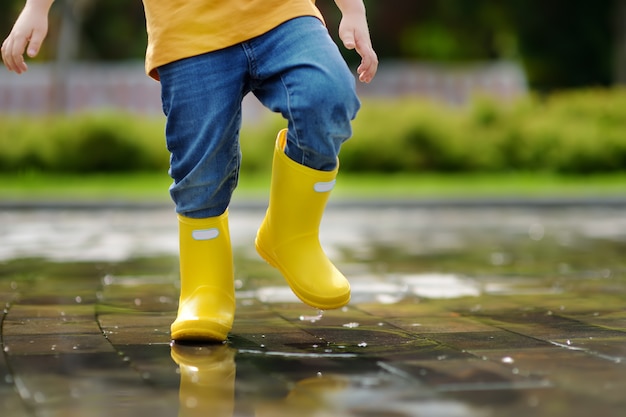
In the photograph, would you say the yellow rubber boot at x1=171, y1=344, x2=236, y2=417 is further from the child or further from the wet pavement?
the child

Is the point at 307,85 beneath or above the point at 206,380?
above

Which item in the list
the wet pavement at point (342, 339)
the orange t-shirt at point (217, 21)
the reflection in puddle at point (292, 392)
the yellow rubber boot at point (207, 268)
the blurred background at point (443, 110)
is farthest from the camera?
the blurred background at point (443, 110)

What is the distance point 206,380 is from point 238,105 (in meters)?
1.03

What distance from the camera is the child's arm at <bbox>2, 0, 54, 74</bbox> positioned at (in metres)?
3.63

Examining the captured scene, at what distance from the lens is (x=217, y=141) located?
→ 3.64 metres

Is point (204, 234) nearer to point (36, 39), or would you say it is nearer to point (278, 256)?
point (278, 256)

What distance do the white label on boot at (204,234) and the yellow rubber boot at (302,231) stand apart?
0.64ft

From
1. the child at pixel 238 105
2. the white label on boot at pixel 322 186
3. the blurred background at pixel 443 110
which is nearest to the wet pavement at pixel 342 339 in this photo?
the child at pixel 238 105

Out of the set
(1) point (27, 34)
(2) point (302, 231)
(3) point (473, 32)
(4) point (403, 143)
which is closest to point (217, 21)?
(1) point (27, 34)

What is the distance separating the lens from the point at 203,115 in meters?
3.63

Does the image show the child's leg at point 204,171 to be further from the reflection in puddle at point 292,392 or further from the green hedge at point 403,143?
the green hedge at point 403,143

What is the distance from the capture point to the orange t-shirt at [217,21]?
3.62m

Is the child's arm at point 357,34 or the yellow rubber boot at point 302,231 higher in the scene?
the child's arm at point 357,34

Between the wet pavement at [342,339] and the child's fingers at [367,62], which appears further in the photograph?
the child's fingers at [367,62]
